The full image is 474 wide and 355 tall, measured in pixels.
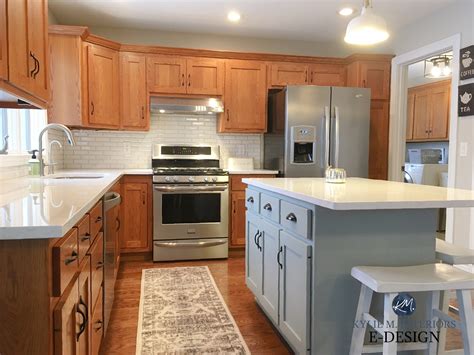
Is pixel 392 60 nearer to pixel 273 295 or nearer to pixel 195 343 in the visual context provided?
pixel 273 295

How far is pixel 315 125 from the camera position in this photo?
4055mm

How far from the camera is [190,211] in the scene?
3.94m

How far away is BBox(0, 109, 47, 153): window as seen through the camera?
291cm

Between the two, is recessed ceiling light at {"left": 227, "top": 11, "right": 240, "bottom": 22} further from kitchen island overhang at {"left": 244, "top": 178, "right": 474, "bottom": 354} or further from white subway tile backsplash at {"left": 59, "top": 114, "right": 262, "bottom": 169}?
kitchen island overhang at {"left": 244, "top": 178, "right": 474, "bottom": 354}

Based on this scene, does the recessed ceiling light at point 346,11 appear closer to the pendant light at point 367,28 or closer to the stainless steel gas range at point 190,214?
the pendant light at point 367,28

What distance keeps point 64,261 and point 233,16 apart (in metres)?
3.45

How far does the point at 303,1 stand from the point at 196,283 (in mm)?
2785

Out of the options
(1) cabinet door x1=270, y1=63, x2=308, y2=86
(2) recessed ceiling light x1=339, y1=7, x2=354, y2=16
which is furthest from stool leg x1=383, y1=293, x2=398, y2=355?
(1) cabinet door x1=270, y1=63, x2=308, y2=86

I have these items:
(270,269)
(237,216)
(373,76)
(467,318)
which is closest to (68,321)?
(270,269)

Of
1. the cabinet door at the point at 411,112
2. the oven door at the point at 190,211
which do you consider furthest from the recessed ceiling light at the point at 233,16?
the cabinet door at the point at 411,112

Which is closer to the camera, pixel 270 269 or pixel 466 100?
pixel 270 269

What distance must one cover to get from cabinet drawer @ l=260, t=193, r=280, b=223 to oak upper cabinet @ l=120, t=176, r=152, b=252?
69.9 inches

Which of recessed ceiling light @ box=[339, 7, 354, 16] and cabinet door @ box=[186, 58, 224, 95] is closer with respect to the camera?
recessed ceiling light @ box=[339, 7, 354, 16]

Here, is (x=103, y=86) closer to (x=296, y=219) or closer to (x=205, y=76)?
(x=205, y=76)
